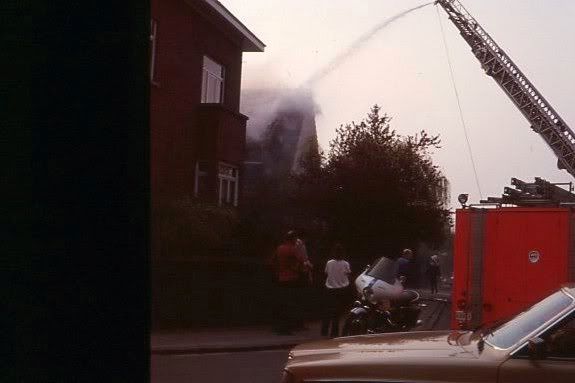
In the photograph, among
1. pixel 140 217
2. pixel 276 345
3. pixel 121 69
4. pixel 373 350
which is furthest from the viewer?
pixel 276 345

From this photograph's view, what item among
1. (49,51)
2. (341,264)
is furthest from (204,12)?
(49,51)

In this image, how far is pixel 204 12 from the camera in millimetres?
23953

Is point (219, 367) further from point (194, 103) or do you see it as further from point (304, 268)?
point (194, 103)

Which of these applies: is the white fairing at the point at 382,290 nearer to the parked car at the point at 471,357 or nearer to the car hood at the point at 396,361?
the car hood at the point at 396,361

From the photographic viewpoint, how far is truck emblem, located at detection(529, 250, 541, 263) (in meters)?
11.1

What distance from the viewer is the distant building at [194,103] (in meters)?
21.7

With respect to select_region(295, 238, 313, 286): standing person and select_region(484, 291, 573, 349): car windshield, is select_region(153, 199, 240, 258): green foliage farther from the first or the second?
select_region(484, 291, 573, 349): car windshield

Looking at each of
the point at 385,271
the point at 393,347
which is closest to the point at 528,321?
the point at 393,347

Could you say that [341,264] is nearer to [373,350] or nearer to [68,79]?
[68,79]

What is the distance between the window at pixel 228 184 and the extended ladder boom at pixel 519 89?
1468 centimetres

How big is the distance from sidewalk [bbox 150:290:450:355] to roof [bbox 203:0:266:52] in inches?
357

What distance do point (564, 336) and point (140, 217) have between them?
12.2 ft

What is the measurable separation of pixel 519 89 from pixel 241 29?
14.1 meters

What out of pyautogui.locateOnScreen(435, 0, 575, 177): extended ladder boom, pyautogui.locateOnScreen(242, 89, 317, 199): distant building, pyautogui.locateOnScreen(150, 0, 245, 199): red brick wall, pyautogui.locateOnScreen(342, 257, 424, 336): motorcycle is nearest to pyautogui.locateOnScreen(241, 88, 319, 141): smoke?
pyautogui.locateOnScreen(242, 89, 317, 199): distant building
